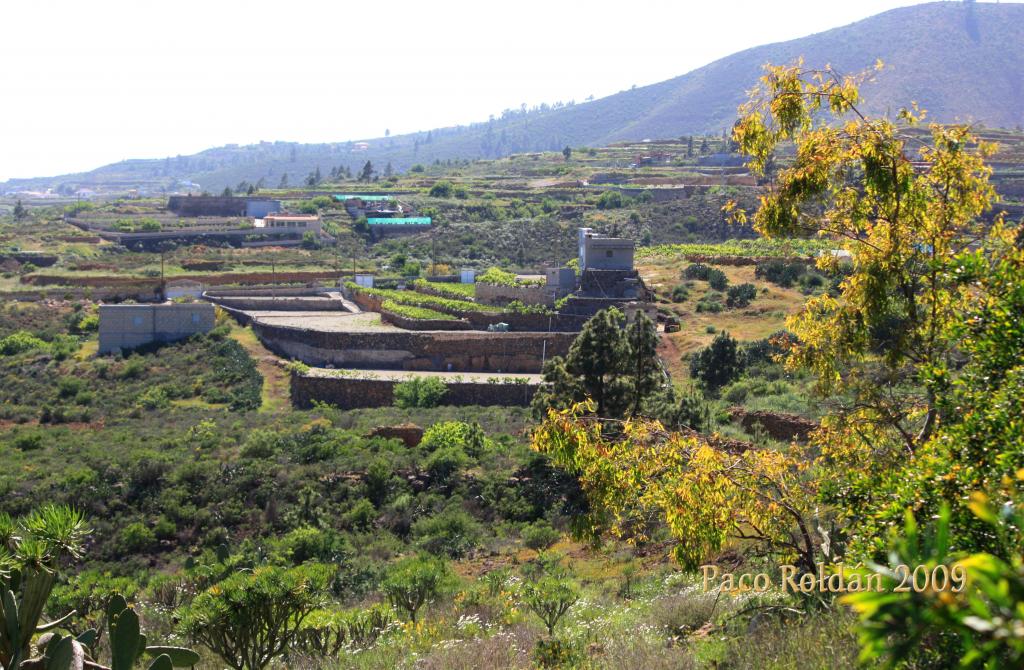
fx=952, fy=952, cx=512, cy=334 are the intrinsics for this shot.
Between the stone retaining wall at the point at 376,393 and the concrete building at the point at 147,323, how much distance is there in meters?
8.50

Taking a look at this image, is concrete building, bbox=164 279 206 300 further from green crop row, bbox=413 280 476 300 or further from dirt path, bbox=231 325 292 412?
green crop row, bbox=413 280 476 300

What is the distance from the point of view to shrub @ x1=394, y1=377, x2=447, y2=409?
26.9 metres

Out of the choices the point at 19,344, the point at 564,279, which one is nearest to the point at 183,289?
the point at 19,344

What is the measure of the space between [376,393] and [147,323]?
37.7ft

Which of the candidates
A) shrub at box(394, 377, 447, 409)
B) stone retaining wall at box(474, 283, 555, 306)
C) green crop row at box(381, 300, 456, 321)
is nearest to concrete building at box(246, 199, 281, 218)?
green crop row at box(381, 300, 456, 321)

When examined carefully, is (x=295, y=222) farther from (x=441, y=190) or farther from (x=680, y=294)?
(x=680, y=294)

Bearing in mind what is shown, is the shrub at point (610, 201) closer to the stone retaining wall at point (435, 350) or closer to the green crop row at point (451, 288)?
the green crop row at point (451, 288)

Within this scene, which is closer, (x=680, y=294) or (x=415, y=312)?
(x=680, y=294)

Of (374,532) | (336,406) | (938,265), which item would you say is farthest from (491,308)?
(938,265)

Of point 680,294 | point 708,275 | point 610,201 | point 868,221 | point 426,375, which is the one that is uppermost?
point 868,221

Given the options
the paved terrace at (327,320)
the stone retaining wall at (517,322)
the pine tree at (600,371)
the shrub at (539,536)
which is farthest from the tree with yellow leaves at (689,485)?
the paved terrace at (327,320)

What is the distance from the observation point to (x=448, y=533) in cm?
1528

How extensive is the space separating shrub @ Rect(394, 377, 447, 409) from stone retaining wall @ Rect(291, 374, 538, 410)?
0.86 ft

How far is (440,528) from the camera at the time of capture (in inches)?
611
